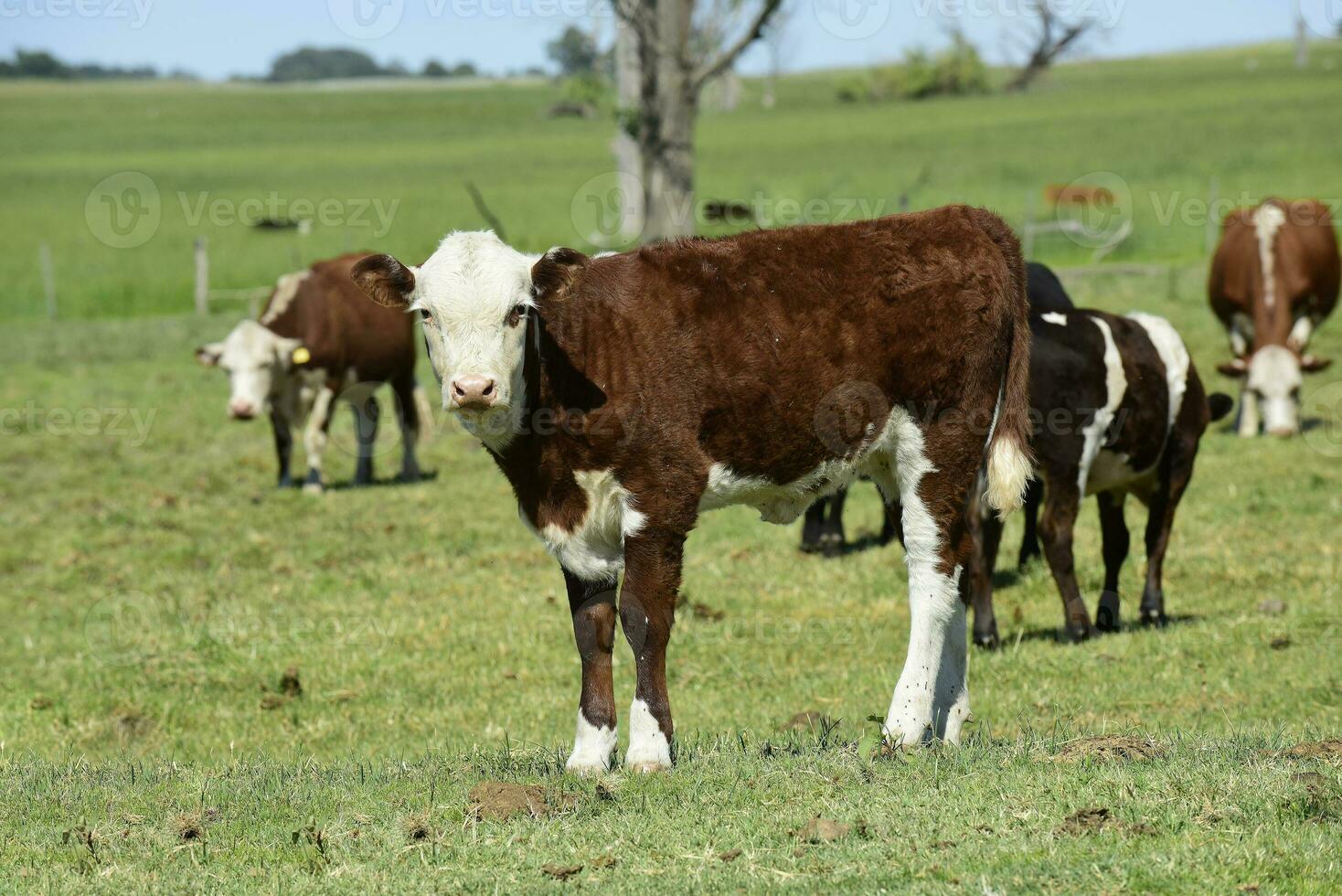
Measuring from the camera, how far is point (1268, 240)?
17469mm

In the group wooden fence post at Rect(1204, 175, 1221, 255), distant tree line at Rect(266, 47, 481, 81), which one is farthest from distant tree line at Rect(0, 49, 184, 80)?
wooden fence post at Rect(1204, 175, 1221, 255)

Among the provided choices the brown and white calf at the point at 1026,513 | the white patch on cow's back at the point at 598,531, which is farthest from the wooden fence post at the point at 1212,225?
the white patch on cow's back at the point at 598,531

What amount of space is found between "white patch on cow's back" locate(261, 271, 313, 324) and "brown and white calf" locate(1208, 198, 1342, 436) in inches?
398

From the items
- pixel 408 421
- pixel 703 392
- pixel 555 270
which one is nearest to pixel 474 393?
pixel 555 270

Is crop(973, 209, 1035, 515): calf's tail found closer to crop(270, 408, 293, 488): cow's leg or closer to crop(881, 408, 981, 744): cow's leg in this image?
crop(881, 408, 981, 744): cow's leg

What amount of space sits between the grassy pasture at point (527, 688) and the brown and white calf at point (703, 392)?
668 millimetres

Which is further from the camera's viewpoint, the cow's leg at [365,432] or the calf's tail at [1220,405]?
the cow's leg at [365,432]

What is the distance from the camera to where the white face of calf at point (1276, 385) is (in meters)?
16.3

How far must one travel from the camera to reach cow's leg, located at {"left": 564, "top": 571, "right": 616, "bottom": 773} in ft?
19.6

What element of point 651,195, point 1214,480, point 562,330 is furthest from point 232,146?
point 562,330

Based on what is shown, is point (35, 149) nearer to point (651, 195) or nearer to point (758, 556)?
point (651, 195)

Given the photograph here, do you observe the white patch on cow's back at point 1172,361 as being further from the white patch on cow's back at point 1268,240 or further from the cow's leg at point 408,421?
the cow's leg at point 408,421

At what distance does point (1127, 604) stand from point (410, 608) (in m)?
5.01

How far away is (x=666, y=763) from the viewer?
586 centimetres
